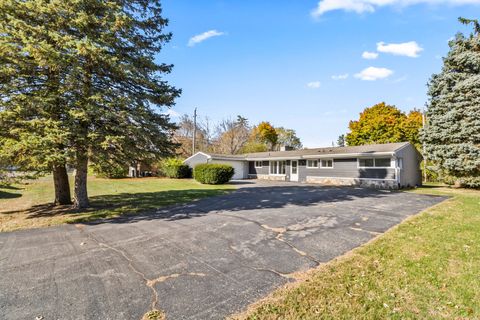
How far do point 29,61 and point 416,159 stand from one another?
83.2ft

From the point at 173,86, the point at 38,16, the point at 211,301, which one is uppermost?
the point at 38,16

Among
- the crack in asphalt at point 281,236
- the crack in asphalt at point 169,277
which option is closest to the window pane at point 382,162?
the crack in asphalt at point 281,236

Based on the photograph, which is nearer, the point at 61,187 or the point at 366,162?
the point at 61,187

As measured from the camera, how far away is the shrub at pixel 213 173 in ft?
66.7

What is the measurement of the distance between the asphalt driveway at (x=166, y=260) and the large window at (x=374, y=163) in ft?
35.9

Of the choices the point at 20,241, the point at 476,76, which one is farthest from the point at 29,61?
the point at 476,76

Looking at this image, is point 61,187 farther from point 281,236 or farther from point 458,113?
point 458,113

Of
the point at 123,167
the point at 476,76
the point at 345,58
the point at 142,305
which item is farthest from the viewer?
the point at 476,76

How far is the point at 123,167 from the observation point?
30.7ft

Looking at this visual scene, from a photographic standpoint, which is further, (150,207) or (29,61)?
(150,207)

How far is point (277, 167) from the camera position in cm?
2616

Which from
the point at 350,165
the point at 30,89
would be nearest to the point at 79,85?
the point at 30,89

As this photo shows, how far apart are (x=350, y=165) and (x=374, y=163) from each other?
1.83 metres

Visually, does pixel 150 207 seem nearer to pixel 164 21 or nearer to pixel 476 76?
pixel 164 21
